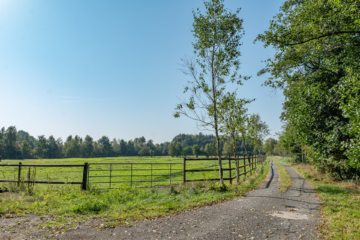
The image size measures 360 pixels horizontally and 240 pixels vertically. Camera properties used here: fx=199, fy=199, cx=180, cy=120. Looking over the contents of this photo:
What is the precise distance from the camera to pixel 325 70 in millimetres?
10977

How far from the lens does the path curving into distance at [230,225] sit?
15.7 feet

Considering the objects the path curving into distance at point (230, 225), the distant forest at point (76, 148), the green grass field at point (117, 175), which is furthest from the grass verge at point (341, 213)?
the distant forest at point (76, 148)

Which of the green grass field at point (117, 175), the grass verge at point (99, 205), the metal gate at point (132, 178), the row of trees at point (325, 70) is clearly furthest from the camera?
the metal gate at point (132, 178)

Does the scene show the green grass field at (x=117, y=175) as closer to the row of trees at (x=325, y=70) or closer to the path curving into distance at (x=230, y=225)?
the path curving into distance at (x=230, y=225)

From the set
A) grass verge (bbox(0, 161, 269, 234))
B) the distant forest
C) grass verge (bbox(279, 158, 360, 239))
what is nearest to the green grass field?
grass verge (bbox(0, 161, 269, 234))

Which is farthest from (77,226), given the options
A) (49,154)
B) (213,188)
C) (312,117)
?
(49,154)

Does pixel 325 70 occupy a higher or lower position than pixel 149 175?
higher

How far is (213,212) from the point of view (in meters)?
6.61

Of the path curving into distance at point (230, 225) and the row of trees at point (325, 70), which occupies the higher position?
the row of trees at point (325, 70)

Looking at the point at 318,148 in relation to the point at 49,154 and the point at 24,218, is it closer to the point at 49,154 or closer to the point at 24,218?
the point at 24,218

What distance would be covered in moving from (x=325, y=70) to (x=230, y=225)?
10343mm

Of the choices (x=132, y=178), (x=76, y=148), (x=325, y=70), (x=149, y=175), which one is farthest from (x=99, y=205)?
(x=76, y=148)

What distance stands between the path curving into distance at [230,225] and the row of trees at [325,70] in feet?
11.7

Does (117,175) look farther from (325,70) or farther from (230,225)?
(325,70)
